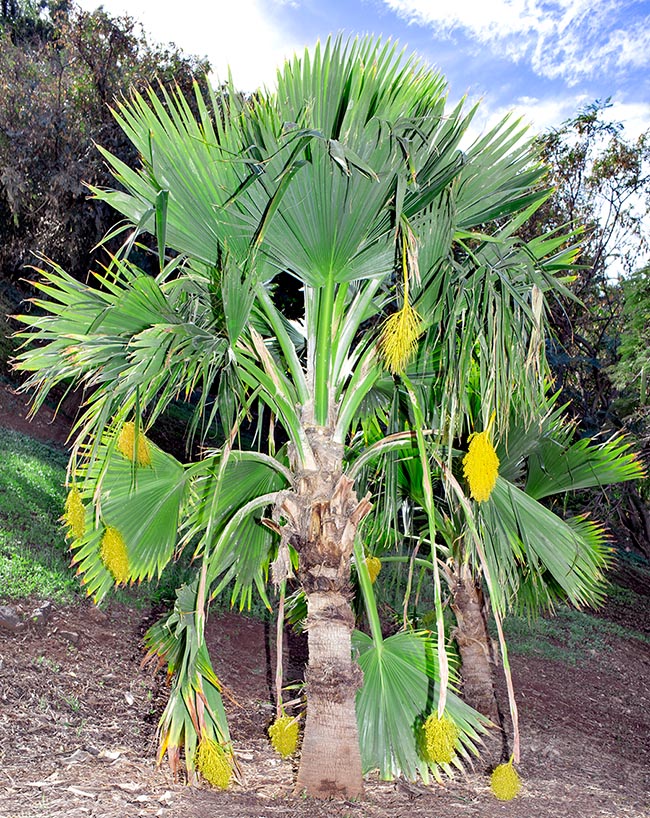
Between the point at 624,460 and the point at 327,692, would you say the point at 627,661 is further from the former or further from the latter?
the point at 327,692

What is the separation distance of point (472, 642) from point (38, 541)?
435 centimetres

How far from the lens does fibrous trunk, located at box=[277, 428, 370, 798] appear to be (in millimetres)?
3930

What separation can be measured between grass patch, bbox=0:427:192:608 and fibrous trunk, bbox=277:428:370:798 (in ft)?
9.33

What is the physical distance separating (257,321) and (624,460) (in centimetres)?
264

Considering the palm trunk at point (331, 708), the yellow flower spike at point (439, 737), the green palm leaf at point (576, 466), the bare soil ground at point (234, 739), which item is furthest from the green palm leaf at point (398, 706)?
the green palm leaf at point (576, 466)

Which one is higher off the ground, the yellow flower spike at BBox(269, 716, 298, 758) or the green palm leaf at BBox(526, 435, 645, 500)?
the green palm leaf at BBox(526, 435, 645, 500)

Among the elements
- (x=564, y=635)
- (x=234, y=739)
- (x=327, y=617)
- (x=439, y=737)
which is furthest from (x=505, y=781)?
(x=564, y=635)

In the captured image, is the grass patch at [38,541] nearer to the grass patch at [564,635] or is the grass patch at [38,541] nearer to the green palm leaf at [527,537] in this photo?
the green palm leaf at [527,537]

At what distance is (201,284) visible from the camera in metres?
4.06

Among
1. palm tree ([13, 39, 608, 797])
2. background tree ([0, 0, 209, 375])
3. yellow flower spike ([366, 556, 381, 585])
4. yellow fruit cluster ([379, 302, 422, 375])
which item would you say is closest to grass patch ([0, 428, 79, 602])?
palm tree ([13, 39, 608, 797])

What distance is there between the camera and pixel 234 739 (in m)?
5.40

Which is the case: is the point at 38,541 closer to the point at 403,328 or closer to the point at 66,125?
the point at 403,328

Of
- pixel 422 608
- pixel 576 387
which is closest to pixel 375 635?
pixel 422 608

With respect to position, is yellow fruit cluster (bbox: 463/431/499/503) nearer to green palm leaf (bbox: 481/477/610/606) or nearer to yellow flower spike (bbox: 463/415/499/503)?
yellow flower spike (bbox: 463/415/499/503)
